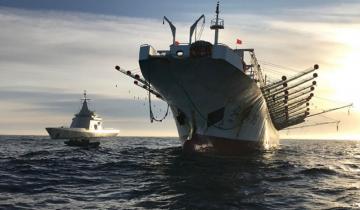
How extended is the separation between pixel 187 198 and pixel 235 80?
14675mm

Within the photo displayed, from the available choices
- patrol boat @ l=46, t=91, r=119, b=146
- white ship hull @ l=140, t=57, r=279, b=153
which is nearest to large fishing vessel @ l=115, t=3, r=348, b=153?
white ship hull @ l=140, t=57, r=279, b=153

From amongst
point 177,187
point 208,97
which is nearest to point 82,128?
→ point 208,97

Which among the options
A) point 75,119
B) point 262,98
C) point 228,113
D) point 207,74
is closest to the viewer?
point 207,74

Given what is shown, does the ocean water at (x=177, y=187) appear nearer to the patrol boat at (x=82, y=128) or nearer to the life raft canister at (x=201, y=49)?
the life raft canister at (x=201, y=49)

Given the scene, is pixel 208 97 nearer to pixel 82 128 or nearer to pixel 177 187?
pixel 177 187

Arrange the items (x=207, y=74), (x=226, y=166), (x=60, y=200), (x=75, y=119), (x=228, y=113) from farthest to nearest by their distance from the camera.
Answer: (x=75, y=119)
(x=228, y=113)
(x=207, y=74)
(x=226, y=166)
(x=60, y=200)

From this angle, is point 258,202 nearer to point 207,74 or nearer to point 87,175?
point 87,175

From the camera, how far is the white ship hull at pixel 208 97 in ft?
89.8

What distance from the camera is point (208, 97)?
29.5 metres

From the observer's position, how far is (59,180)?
→ 20.0 metres

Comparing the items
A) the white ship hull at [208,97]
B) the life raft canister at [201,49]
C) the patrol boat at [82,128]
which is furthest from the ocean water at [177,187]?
the patrol boat at [82,128]

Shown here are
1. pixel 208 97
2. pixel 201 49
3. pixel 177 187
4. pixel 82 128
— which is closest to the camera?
pixel 177 187

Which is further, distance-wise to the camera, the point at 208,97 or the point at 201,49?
the point at 208,97

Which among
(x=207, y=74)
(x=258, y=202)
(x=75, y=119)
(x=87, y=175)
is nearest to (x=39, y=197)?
(x=87, y=175)
